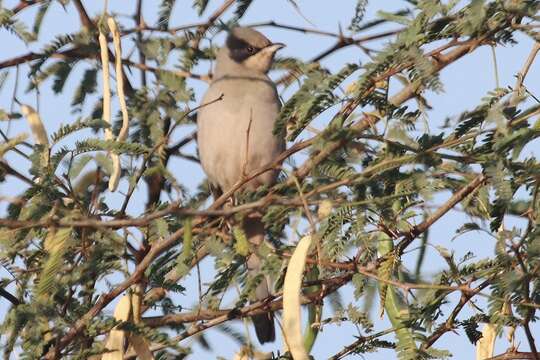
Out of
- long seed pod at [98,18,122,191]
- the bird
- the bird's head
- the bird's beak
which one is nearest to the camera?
long seed pod at [98,18,122,191]

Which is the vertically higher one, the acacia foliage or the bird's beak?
the bird's beak

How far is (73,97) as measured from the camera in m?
4.67

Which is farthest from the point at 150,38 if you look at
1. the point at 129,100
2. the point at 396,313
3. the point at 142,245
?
the point at 396,313

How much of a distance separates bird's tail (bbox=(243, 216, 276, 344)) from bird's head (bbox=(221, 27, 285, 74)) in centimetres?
176

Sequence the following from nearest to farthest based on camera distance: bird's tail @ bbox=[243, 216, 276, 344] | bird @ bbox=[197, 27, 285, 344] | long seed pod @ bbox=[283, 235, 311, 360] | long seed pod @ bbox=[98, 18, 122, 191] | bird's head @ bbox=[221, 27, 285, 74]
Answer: long seed pod @ bbox=[283, 235, 311, 360]
long seed pod @ bbox=[98, 18, 122, 191]
bird's tail @ bbox=[243, 216, 276, 344]
bird @ bbox=[197, 27, 285, 344]
bird's head @ bbox=[221, 27, 285, 74]

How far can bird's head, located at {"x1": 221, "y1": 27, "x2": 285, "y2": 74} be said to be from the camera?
20.6ft

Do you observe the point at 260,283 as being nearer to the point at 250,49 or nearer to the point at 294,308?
the point at 294,308

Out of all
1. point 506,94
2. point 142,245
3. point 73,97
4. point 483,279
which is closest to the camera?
point 506,94

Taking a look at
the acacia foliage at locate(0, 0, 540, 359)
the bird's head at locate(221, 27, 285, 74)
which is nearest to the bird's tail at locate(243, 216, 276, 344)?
the acacia foliage at locate(0, 0, 540, 359)

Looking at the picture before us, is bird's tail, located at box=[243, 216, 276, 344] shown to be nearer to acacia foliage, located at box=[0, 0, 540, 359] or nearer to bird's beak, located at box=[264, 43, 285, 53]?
acacia foliage, located at box=[0, 0, 540, 359]

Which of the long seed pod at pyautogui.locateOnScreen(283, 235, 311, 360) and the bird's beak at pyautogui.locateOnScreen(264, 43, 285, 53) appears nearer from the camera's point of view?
the long seed pod at pyautogui.locateOnScreen(283, 235, 311, 360)

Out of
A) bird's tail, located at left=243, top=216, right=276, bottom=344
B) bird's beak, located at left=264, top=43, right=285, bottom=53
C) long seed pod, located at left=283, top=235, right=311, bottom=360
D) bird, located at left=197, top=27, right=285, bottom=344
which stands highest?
bird's beak, located at left=264, top=43, right=285, bottom=53

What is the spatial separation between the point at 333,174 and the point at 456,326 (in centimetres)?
100

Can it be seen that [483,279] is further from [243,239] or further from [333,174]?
[243,239]
